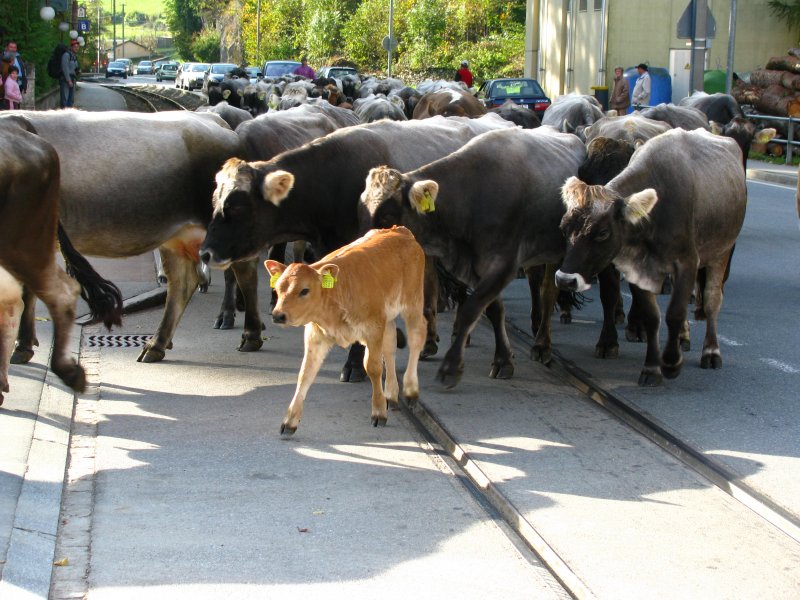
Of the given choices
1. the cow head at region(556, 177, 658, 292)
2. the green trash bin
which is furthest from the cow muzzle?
the green trash bin

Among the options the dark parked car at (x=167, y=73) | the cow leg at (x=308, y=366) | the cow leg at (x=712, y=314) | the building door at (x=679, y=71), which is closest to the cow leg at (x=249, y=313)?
the cow leg at (x=308, y=366)

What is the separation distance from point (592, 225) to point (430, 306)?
2.13 m

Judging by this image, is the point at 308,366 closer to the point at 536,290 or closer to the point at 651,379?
the point at 651,379

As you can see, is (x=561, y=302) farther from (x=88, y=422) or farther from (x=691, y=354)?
(x=88, y=422)

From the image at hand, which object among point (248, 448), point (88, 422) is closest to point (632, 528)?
point (248, 448)

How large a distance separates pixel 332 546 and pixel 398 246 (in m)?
2.77

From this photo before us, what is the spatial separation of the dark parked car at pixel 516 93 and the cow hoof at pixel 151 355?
83.9 ft

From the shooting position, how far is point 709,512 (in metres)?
6.00

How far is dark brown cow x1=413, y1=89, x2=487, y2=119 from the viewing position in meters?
18.2

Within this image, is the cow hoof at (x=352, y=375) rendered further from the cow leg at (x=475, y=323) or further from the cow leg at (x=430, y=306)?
the cow leg at (x=430, y=306)

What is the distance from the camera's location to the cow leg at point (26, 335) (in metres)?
9.06

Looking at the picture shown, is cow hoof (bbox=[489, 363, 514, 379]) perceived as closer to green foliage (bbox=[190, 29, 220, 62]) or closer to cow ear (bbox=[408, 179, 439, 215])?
cow ear (bbox=[408, 179, 439, 215])

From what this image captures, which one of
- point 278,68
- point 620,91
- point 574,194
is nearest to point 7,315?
point 574,194

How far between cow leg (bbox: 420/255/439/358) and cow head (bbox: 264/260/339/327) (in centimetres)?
253
